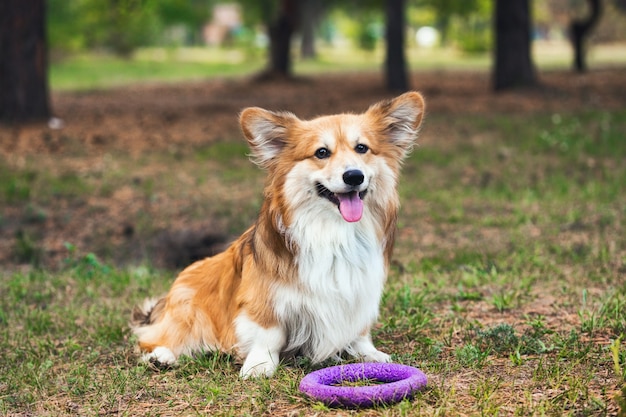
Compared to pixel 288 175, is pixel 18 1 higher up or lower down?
higher up

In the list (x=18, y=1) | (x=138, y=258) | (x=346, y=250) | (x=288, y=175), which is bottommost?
(x=138, y=258)

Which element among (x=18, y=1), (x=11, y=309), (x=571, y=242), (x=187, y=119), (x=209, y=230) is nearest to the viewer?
(x=11, y=309)

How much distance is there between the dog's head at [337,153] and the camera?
14.6ft

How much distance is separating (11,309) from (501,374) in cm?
373

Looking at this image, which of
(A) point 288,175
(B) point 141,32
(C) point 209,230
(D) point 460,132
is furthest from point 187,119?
(B) point 141,32

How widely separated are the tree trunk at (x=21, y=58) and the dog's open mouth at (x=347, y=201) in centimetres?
979

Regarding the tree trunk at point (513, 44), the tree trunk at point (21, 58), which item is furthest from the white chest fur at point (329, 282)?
the tree trunk at point (513, 44)

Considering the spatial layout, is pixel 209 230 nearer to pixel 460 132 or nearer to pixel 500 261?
pixel 500 261

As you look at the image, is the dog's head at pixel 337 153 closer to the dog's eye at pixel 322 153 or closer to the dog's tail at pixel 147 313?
the dog's eye at pixel 322 153

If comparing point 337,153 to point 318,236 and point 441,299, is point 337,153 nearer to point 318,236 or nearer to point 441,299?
point 318,236

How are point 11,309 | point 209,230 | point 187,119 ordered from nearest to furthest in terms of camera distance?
point 11,309, point 209,230, point 187,119

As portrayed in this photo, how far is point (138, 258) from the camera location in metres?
8.17

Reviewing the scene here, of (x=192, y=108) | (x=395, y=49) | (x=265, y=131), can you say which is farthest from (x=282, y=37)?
(x=265, y=131)

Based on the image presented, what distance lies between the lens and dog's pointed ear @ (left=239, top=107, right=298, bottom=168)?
468 centimetres
